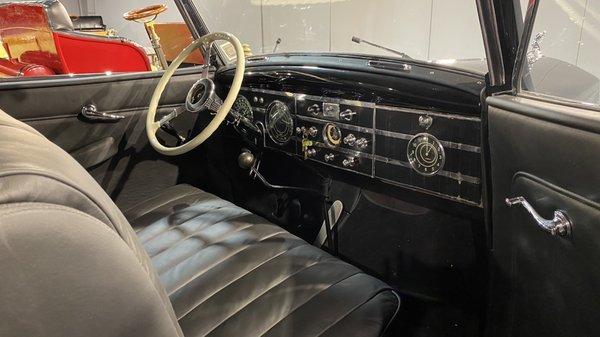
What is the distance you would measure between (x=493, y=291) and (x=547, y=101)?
47 centimetres

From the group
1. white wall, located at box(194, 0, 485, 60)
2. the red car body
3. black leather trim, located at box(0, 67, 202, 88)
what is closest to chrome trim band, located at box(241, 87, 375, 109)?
black leather trim, located at box(0, 67, 202, 88)

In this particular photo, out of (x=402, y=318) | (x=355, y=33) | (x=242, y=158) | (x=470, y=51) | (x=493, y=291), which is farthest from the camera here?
(x=355, y=33)

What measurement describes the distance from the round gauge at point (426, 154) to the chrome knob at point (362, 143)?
18 centimetres

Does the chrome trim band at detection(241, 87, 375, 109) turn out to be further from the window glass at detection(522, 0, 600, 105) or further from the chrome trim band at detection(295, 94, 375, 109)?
the window glass at detection(522, 0, 600, 105)

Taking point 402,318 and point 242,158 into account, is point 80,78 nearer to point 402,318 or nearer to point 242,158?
point 242,158

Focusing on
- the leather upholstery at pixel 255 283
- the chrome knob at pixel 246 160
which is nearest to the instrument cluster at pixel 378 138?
the chrome knob at pixel 246 160

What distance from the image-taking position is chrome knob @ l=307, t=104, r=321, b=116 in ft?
5.41

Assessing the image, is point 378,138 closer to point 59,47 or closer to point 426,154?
point 426,154

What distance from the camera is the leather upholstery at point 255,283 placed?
105 cm

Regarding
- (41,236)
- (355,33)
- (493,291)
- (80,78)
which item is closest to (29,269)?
(41,236)

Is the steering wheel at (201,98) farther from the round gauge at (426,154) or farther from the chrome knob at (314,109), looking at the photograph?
the round gauge at (426,154)

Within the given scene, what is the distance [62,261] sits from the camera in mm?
450

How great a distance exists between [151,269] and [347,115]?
106 cm

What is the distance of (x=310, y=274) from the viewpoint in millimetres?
1225
